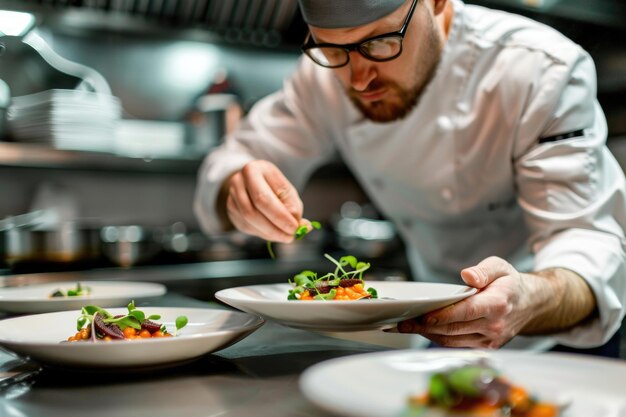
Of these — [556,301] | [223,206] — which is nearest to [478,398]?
[556,301]

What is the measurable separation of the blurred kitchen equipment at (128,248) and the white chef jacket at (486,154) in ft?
3.42

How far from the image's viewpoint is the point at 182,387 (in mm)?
853

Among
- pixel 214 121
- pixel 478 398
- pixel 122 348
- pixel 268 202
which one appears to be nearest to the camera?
pixel 478 398

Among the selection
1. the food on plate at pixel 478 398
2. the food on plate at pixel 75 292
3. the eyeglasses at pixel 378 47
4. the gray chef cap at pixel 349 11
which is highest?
the gray chef cap at pixel 349 11

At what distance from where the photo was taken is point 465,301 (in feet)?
3.44

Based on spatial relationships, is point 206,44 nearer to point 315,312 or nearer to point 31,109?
→ point 31,109

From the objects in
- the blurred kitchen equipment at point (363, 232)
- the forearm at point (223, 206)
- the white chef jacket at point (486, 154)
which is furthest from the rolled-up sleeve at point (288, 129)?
the blurred kitchen equipment at point (363, 232)

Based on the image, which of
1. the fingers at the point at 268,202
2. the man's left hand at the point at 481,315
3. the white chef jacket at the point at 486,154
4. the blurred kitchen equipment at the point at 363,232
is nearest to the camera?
the man's left hand at the point at 481,315

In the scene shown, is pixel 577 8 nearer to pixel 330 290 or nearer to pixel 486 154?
Result: pixel 486 154

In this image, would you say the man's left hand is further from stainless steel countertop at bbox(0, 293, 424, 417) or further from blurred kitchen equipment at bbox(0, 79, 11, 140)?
blurred kitchen equipment at bbox(0, 79, 11, 140)

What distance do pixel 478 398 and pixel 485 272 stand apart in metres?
0.56

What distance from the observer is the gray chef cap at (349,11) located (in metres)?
1.45

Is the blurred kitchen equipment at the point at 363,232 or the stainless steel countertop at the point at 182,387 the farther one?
the blurred kitchen equipment at the point at 363,232

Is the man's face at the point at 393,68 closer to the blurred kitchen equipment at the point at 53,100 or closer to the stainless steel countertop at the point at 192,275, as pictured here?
the stainless steel countertop at the point at 192,275
